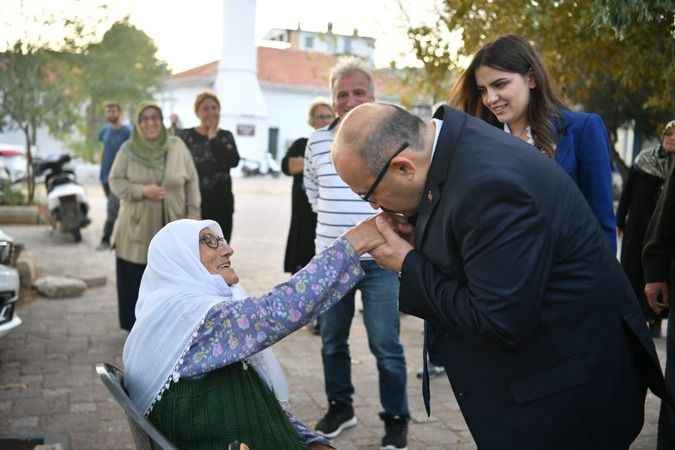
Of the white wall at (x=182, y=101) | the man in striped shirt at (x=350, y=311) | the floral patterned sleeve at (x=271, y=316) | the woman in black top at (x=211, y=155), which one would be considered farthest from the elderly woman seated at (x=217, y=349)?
the white wall at (x=182, y=101)

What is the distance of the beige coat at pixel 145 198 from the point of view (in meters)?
6.60

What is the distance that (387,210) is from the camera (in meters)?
2.31

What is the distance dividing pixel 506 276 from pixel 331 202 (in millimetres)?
2602

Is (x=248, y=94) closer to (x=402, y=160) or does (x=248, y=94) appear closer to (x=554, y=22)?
(x=554, y=22)

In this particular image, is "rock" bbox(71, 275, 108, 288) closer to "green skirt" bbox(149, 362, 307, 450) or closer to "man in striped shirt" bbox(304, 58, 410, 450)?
"man in striped shirt" bbox(304, 58, 410, 450)

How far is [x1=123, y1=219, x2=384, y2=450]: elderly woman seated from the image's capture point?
2551 mm

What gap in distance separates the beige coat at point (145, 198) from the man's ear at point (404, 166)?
15.6 feet

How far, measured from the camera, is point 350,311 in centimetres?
454

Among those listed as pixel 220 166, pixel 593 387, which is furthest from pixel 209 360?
pixel 220 166

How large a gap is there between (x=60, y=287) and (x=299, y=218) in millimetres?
3093

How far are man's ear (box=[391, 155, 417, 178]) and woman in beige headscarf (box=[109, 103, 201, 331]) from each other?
4.75m

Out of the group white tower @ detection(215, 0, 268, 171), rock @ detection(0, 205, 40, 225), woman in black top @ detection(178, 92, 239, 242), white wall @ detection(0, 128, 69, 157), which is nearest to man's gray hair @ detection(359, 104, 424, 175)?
woman in black top @ detection(178, 92, 239, 242)

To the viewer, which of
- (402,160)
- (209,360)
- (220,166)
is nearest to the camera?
(402,160)

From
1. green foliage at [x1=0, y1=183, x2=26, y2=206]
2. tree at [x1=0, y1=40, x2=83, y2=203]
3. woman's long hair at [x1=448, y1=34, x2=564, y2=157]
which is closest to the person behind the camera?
woman's long hair at [x1=448, y1=34, x2=564, y2=157]
